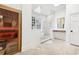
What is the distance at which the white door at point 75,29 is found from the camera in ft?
6.43

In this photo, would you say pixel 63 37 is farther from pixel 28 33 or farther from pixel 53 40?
pixel 28 33

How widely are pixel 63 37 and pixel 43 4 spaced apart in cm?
84

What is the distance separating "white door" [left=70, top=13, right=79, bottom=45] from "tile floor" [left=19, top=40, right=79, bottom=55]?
166 mm

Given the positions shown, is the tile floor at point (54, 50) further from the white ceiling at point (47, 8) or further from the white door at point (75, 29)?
the white ceiling at point (47, 8)

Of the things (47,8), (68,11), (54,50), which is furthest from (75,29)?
(47,8)

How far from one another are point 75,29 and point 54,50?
653mm

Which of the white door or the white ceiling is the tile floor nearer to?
the white door

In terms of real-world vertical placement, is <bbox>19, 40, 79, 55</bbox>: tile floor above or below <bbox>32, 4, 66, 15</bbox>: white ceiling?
below

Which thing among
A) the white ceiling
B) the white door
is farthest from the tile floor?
the white ceiling

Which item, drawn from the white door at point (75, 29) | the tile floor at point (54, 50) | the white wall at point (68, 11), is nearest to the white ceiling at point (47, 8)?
the white wall at point (68, 11)

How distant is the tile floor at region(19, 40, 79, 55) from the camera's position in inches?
74.9

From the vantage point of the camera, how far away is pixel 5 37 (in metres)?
1.74
